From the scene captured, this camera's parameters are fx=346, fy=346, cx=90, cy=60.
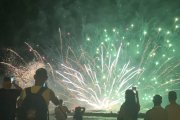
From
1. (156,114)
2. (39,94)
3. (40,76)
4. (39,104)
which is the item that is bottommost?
(156,114)

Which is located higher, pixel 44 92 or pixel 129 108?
pixel 44 92

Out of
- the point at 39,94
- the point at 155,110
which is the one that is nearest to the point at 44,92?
the point at 39,94

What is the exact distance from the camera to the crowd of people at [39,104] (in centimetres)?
579

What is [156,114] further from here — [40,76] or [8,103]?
[8,103]

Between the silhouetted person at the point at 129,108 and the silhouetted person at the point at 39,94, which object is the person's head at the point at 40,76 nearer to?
the silhouetted person at the point at 39,94

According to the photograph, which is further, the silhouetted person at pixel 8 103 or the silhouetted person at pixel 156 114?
the silhouetted person at pixel 156 114

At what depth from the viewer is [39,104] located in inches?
228

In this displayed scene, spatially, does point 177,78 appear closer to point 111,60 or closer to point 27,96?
point 111,60

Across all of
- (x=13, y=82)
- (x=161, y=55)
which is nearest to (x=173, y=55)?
(x=161, y=55)

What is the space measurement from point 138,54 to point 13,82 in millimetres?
39392

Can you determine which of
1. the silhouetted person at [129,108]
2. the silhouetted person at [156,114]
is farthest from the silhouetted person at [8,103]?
the silhouetted person at [156,114]

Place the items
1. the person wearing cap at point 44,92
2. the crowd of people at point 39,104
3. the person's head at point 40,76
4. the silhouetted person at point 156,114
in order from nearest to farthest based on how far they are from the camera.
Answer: the crowd of people at point 39,104
the person wearing cap at point 44,92
the person's head at point 40,76
the silhouetted person at point 156,114

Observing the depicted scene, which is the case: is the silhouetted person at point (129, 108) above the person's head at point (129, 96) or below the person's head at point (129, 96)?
below

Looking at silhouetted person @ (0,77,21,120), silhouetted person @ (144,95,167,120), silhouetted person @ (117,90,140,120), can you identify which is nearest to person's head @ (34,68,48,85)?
silhouetted person @ (0,77,21,120)
